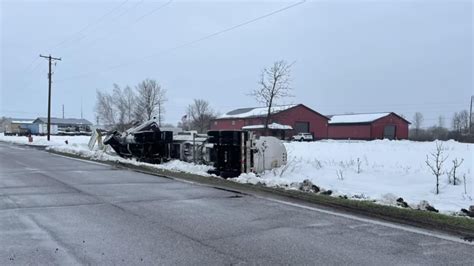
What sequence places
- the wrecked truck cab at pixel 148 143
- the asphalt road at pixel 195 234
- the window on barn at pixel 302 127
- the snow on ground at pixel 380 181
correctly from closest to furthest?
1. the asphalt road at pixel 195 234
2. the snow on ground at pixel 380 181
3. the wrecked truck cab at pixel 148 143
4. the window on barn at pixel 302 127

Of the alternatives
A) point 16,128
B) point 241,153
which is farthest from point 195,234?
point 16,128

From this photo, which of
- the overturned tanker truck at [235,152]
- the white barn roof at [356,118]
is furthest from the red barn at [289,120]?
the overturned tanker truck at [235,152]

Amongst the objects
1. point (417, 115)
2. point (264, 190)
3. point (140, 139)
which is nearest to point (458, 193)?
point (264, 190)

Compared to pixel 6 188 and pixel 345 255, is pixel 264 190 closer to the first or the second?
pixel 345 255

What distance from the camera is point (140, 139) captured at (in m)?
22.0

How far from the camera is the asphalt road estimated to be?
574cm

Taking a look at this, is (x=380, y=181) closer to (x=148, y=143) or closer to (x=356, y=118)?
(x=148, y=143)

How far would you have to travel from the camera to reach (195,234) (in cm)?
697

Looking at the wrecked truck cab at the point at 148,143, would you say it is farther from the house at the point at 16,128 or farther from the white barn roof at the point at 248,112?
the house at the point at 16,128

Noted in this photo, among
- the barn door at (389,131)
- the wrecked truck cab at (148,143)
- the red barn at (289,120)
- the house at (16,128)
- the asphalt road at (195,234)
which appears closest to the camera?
the asphalt road at (195,234)

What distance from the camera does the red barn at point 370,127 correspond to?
77938 millimetres

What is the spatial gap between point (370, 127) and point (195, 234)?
7448cm

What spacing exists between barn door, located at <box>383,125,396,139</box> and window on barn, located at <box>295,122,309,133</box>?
13.6m

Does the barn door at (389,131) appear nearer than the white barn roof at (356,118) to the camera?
Yes
